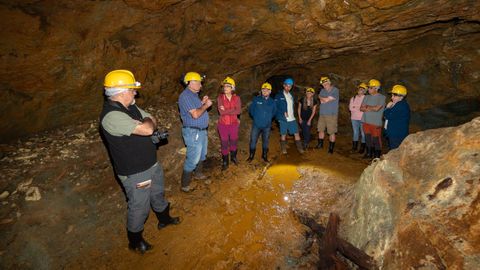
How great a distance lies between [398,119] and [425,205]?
364 centimetres

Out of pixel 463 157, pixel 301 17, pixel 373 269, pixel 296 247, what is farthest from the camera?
pixel 301 17

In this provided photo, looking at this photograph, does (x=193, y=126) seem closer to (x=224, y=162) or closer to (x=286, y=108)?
(x=224, y=162)

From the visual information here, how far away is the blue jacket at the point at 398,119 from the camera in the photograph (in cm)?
551

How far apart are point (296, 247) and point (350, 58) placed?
719 centimetres

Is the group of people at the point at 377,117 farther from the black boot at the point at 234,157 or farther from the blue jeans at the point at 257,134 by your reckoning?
the black boot at the point at 234,157

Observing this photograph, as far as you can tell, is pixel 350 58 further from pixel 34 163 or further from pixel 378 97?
pixel 34 163

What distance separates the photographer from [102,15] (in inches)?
182

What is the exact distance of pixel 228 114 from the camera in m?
5.66

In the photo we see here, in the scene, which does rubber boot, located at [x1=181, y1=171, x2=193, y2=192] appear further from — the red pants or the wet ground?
the red pants

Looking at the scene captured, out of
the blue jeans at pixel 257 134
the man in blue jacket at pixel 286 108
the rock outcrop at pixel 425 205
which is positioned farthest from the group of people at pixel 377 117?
the rock outcrop at pixel 425 205

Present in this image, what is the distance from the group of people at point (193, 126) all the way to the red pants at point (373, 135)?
2 cm

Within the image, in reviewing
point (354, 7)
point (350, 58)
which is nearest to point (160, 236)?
point (354, 7)

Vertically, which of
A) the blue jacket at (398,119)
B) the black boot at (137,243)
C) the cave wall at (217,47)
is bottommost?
the black boot at (137,243)

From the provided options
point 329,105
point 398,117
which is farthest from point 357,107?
point 398,117
